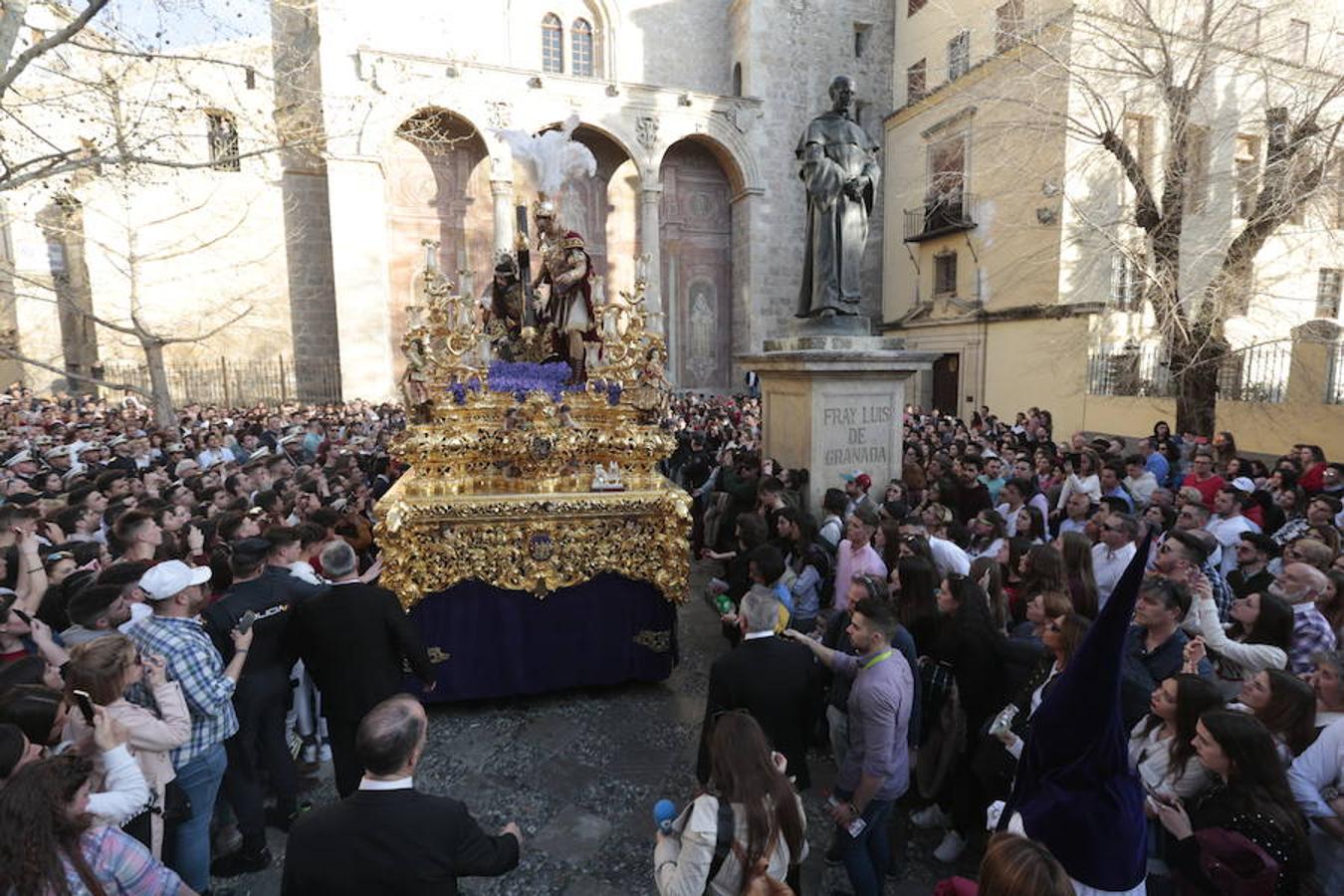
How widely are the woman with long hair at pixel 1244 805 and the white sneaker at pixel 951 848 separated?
4.97 feet

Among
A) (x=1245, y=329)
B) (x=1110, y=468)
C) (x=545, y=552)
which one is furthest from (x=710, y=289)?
(x=545, y=552)

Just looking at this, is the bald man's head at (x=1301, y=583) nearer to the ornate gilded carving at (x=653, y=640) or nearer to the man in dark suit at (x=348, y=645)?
the ornate gilded carving at (x=653, y=640)

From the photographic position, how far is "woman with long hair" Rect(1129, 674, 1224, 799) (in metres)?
2.68

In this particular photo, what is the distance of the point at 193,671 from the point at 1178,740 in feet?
14.2

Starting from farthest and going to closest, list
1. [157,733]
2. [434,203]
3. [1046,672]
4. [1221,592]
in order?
[434,203] < [1221,592] < [1046,672] < [157,733]

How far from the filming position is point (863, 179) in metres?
7.96

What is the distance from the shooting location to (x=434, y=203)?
2144 cm

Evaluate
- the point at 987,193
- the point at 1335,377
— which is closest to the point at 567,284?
the point at 1335,377

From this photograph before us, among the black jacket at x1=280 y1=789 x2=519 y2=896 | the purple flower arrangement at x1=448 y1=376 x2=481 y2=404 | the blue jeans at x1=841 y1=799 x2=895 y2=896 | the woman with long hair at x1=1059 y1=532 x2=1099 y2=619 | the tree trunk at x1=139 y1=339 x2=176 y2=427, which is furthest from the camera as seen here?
the tree trunk at x1=139 y1=339 x2=176 y2=427

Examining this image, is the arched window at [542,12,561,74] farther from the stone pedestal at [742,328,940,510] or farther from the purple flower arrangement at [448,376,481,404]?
the purple flower arrangement at [448,376,481,404]

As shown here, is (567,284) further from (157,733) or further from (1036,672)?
(1036,672)

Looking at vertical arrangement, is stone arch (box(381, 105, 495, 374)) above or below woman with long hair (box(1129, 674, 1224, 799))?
above

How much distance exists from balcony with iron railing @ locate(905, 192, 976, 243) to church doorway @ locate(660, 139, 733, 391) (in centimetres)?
632

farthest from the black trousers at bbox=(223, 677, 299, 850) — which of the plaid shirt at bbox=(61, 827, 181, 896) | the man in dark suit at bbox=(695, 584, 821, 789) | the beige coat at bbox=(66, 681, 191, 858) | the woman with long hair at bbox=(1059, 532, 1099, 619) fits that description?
the woman with long hair at bbox=(1059, 532, 1099, 619)
